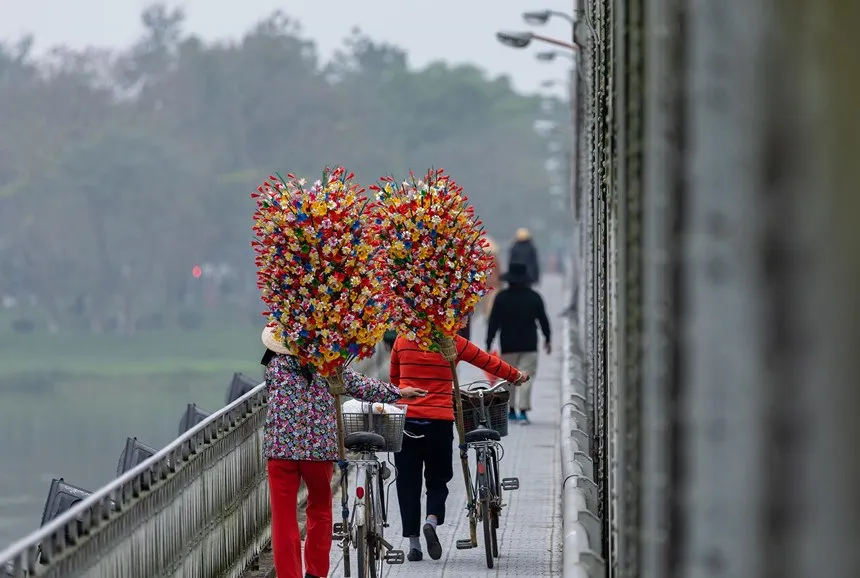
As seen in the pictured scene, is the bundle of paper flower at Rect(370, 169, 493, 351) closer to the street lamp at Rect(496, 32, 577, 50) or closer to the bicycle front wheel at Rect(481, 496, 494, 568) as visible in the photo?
the bicycle front wheel at Rect(481, 496, 494, 568)

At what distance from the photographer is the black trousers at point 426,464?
10477mm

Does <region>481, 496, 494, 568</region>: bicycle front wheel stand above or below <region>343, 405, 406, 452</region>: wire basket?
below

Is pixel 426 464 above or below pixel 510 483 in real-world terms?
above

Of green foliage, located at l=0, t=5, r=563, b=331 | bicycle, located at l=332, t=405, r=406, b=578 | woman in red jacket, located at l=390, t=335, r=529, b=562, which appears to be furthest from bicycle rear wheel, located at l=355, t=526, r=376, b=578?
green foliage, located at l=0, t=5, r=563, b=331

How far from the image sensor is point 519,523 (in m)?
12.7

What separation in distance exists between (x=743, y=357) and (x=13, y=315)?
10823 cm

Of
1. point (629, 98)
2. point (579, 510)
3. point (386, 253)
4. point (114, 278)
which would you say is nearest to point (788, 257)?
point (629, 98)

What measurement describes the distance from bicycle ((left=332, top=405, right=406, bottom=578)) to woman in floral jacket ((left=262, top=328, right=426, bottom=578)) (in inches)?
11.6

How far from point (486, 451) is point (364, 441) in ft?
4.65

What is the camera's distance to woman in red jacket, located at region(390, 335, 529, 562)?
10383 mm

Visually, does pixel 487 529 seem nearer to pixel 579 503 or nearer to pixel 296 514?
pixel 296 514

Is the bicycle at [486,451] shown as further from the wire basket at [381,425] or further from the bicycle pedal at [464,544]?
the wire basket at [381,425]

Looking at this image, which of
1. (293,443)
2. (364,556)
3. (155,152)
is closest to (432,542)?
(364,556)

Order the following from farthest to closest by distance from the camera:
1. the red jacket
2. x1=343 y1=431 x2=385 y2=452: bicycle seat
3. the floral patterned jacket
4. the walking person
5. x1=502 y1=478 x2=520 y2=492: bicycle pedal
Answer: the walking person, x1=502 y1=478 x2=520 y2=492: bicycle pedal, the red jacket, x1=343 y1=431 x2=385 y2=452: bicycle seat, the floral patterned jacket
